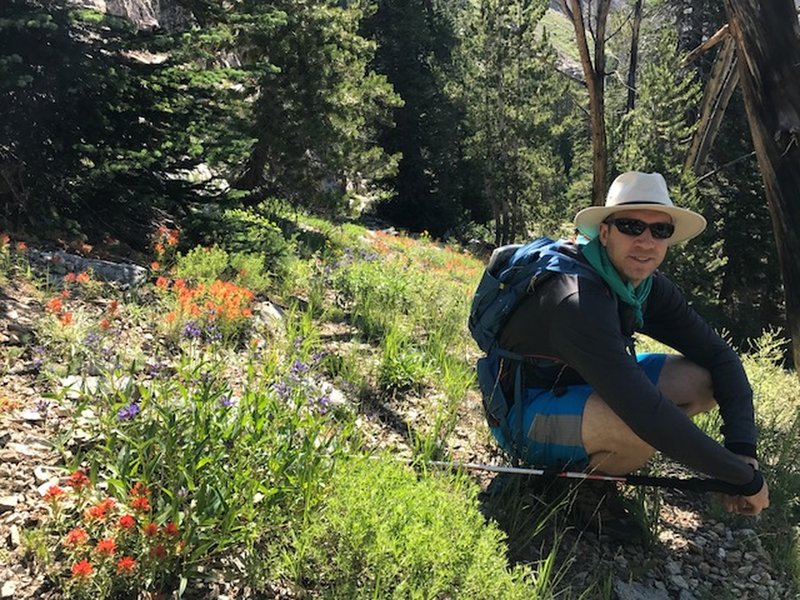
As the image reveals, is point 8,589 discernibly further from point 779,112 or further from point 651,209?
point 779,112

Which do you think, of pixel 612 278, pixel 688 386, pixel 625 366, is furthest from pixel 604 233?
pixel 688 386

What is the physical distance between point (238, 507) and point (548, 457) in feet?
5.29

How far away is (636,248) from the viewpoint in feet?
9.57

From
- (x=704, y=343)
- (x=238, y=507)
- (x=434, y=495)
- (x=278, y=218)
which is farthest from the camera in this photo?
(x=278, y=218)

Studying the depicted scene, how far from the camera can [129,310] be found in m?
3.73

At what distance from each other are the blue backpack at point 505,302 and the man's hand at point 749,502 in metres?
1.01

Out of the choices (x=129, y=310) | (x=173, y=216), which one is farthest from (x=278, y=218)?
(x=129, y=310)

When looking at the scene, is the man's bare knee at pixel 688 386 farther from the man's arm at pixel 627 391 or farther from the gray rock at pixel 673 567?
the gray rock at pixel 673 567

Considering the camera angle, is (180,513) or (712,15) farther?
(712,15)

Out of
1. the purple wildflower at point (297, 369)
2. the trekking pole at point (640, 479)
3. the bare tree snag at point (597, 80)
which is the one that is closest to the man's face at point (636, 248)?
the trekking pole at point (640, 479)

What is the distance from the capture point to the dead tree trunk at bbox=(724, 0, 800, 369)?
469 centimetres

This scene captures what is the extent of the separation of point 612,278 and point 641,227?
12.8 inches

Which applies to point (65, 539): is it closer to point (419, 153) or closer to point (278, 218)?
point (278, 218)

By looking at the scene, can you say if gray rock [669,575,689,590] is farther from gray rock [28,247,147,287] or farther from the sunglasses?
gray rock [28,247,147,287]
